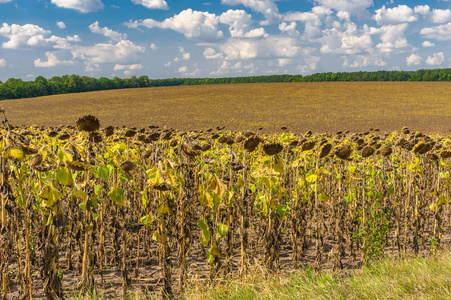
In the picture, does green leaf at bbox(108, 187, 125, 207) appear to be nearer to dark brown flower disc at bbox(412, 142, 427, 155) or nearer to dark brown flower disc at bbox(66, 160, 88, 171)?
dark brown flower disc at bbox(66, 160, 88, 171)

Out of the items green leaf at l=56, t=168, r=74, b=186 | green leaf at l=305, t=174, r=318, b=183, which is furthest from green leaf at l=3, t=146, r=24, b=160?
green leaf at l=305, t=174, r=318, b=183

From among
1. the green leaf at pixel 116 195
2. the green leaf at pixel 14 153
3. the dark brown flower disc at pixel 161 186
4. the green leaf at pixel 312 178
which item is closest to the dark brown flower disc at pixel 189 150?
the dark brown flower disc at pixel 161 186

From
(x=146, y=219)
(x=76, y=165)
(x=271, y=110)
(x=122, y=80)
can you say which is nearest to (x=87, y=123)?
(x=76, y=165)

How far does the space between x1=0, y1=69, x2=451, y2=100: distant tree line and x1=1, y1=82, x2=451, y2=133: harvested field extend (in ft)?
84.1

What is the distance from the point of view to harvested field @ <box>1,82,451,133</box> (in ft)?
104

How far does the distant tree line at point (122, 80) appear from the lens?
71500mm

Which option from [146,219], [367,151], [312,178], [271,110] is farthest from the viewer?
[271,110]

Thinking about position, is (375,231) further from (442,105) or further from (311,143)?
(442,105)

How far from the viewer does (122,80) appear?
→ 308 ft

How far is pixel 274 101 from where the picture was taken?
159ft

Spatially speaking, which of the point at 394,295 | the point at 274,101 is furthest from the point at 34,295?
the point at 274,101

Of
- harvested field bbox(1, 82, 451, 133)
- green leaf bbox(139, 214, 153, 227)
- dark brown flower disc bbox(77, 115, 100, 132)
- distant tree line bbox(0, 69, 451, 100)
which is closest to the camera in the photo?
dark brown flower disc bbox(77, 115, 100, 132)

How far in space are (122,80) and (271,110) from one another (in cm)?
6378

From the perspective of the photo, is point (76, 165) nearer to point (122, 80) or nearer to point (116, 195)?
point (116, 195)
